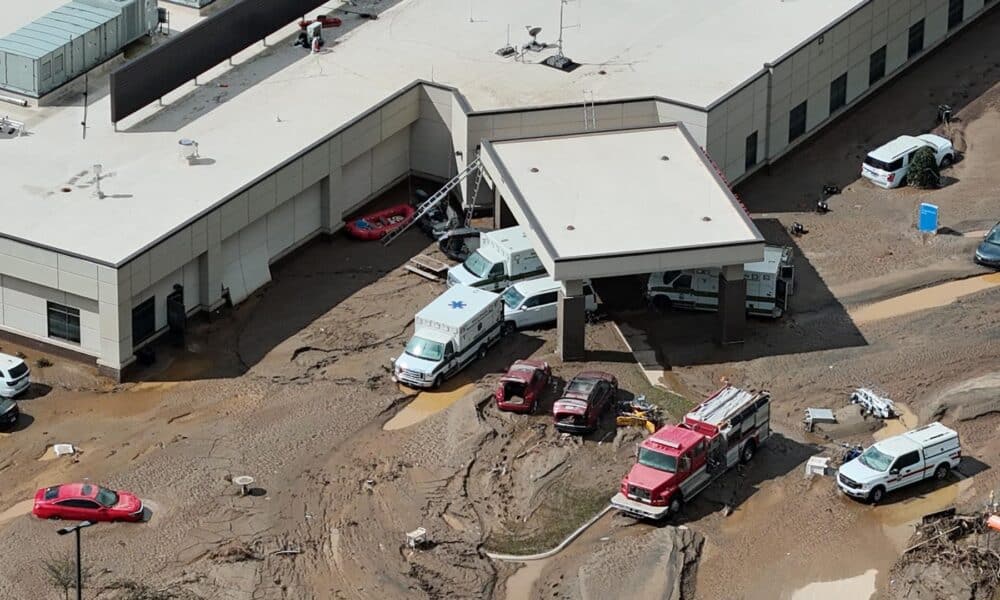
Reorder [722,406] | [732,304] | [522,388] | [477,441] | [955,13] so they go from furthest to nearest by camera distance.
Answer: [955,13]
[732,304]
[522,388]
[477,441]
[722,406]

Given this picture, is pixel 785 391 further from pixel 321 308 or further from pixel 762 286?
pixel 321 308

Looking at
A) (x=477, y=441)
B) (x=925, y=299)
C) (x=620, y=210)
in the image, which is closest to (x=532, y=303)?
(x=620, y=210)

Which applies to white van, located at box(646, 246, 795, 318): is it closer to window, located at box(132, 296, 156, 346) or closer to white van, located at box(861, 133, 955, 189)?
white van, located at box(861, 133, 955, 189)

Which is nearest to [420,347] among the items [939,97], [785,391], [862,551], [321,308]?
[321,308]

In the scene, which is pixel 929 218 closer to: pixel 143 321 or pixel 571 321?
pixel 571 321

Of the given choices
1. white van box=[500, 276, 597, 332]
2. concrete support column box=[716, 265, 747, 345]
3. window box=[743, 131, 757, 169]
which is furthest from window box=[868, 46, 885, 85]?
white van box=[500, 276, 597, 332]
